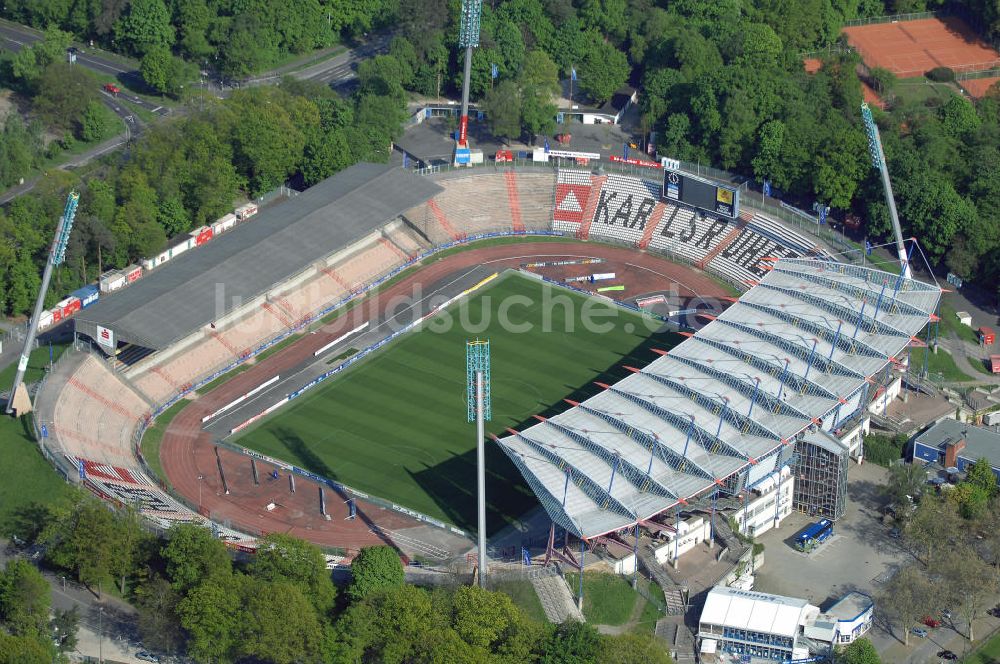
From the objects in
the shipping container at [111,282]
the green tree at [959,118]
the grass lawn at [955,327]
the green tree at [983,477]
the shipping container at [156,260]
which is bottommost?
the shipping container at [111,282]

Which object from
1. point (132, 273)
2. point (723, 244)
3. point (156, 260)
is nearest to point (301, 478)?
point (132, 273)

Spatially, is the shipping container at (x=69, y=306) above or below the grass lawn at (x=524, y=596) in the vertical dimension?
below

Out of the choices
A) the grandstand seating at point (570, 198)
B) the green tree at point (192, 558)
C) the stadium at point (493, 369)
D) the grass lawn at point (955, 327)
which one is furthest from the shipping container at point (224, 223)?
the grass lawn at point (955, 327)

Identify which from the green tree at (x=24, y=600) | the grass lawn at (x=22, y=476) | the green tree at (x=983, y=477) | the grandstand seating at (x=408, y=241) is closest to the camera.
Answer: the green tree at (x=24, y=600)

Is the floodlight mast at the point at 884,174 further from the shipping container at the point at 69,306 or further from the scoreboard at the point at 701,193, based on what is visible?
the shipping container at the point at 69,306

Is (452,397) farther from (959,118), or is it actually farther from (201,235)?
(959,118)

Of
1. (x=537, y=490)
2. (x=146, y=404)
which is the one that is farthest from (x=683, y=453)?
(x=146, y=404)
